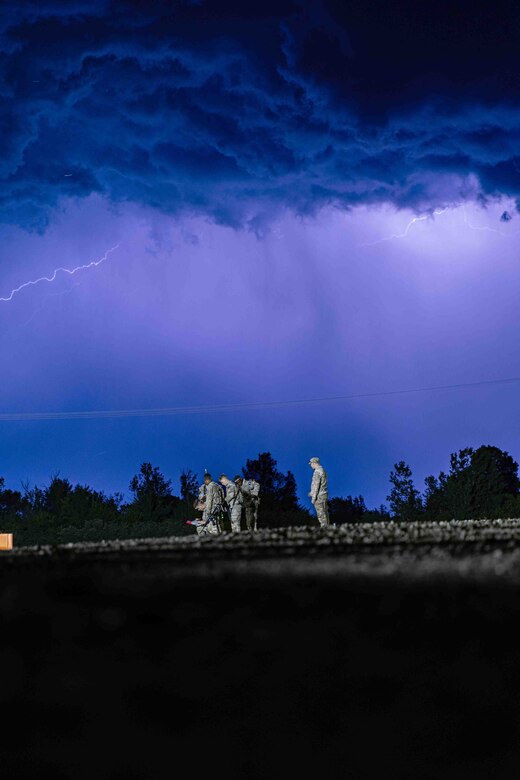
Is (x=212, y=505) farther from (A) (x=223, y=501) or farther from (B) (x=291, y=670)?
(B) (x=291, y=670)

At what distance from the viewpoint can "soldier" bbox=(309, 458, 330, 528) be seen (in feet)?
68.0

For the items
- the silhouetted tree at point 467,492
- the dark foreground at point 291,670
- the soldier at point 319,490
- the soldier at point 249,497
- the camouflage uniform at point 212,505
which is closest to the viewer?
the dark foreground at point 291,670

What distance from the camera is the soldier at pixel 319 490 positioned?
68.0 feet

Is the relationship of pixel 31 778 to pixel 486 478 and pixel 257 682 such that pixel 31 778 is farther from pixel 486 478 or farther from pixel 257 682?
pixel 486 478

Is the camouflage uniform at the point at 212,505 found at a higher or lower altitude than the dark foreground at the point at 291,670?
higher

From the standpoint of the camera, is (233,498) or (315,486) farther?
(233,498)

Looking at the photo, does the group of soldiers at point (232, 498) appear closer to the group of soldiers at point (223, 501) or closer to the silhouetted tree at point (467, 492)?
the group of soldiers at point (223, 501)

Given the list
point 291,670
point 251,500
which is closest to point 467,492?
point 251,500

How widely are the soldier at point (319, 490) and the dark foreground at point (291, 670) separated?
62.6ft

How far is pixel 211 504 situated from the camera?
23.0 metres

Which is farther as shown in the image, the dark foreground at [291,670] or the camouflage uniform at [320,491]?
the camouflage uniform at [320,491]

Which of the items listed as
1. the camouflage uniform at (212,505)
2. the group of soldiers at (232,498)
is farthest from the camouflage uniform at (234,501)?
the camouflage uniform at (212,505)

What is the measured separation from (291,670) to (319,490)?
1921 centimetres

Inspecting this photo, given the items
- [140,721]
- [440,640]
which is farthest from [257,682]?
[440,640]
